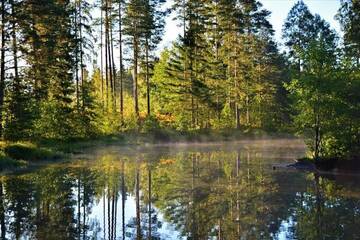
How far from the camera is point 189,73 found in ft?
165

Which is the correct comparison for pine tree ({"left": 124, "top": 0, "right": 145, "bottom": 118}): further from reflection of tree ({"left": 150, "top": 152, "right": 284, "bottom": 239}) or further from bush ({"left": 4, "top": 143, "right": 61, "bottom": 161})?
reflection of tree ({"left": 150, "top": 152, "right": 284, "bottom": 239})

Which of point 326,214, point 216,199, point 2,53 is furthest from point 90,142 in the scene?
point 326,214

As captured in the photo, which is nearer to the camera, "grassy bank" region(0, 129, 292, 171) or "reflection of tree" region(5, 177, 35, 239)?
"reflection of tree" region(5, 177, 35, 239)

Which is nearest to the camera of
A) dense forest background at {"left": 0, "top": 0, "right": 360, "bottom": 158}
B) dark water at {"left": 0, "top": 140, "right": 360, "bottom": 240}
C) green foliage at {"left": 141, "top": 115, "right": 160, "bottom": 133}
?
dark water at {"left": 0, "top": 140, "right": 360, "bottom": 240}

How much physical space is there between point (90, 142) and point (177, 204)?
24859 mm

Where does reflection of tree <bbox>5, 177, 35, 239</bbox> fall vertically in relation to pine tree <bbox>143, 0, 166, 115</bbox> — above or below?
below

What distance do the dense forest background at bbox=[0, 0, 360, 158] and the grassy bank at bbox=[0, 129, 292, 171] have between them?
93 centimetres

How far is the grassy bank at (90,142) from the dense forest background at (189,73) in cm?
93

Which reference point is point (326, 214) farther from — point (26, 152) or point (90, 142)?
point (90, 142)

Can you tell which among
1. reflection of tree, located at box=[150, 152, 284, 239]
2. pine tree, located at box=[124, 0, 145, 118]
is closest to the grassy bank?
pine tree, located at box=[124, 0, 145, 118]

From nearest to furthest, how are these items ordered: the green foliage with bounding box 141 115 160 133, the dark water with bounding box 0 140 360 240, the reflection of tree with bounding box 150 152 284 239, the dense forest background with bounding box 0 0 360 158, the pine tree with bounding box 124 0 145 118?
the dark water with bounding box 0 140 360 240 < the reflection of tree with bounding box 150 152 284 239 < the dense forest background with bounding box 0 0 360 158 < the green foliage with bounding box 141 115 160 133 < the pine tree with bounding box 124 0 145 118

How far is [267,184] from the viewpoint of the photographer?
16984mm

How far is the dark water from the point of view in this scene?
10.2 m

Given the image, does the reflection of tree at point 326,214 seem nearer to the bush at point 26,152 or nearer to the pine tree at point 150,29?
the bush at point 26,152
